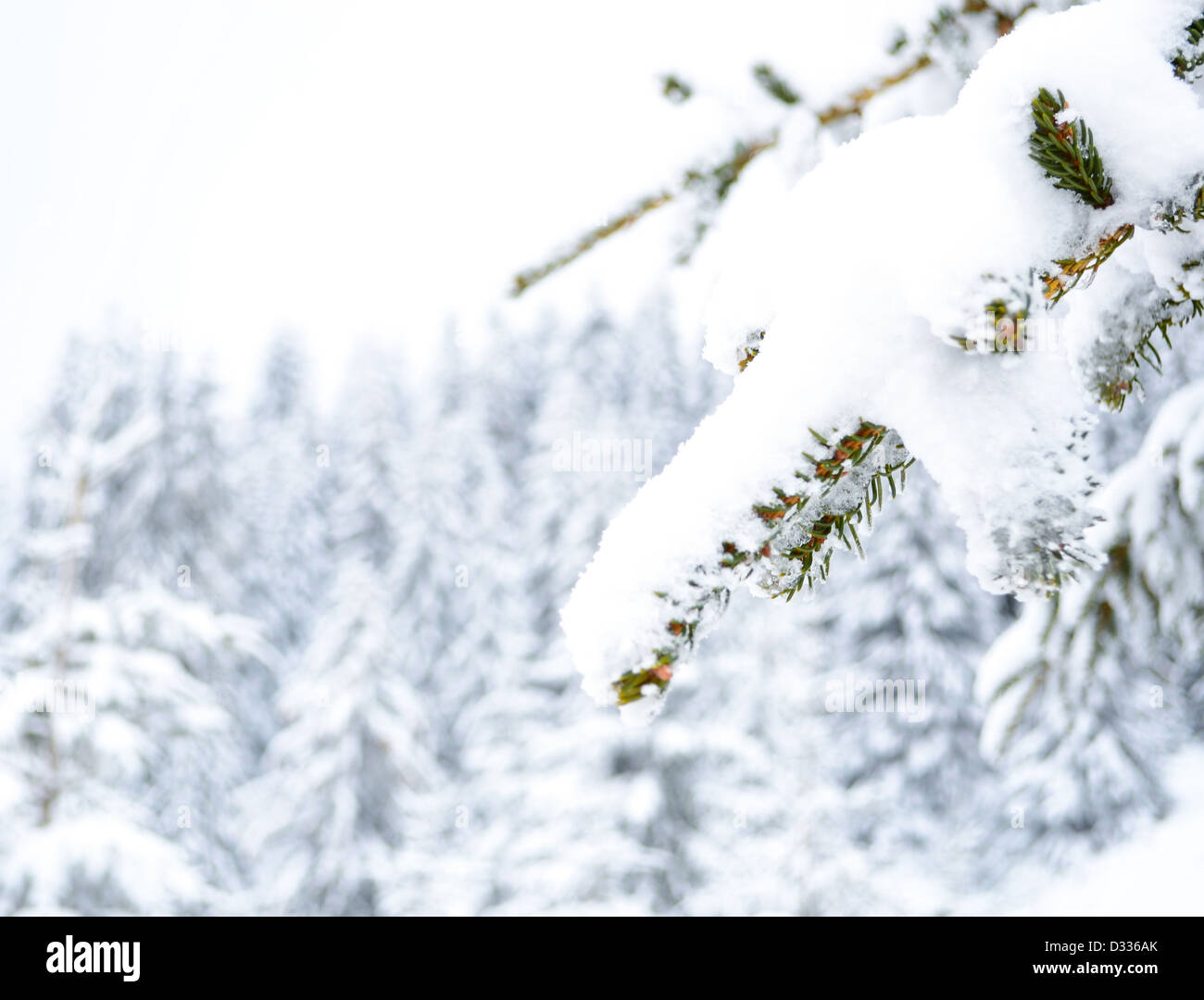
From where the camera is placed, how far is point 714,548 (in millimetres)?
740

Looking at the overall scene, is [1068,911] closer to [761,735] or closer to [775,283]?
[761,735]

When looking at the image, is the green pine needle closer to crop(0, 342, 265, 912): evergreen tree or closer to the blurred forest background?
crop(0, 342, 265, 912): evergreen tree

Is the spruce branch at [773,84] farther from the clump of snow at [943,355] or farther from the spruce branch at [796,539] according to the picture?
the spruce branch at [796,539]

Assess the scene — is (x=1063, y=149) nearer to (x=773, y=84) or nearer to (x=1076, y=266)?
(x=1076, y=266)

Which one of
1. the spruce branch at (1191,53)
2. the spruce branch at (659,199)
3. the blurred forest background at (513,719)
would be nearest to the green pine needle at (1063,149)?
the spruce branch at (1191,53)

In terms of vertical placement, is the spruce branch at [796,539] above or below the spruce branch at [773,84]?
below

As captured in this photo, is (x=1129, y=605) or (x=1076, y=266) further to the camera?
(x=1129, y=605)

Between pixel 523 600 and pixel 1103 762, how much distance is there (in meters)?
12.7

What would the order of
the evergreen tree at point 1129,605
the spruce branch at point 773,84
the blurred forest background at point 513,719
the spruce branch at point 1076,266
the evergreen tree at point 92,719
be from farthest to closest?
the blurred forest background at point 513,719 → the evergreen tree at point 92,719 → the evergreen tree at point 1129,605 → the spruce branch at point 773,84 → the spruce branch at point 1076,266

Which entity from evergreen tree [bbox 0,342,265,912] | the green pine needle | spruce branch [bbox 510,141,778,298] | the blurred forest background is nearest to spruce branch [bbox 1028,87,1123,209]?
the green pine needle

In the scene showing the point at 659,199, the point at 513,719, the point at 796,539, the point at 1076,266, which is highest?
the point at 659,199

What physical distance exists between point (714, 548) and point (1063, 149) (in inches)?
19.3

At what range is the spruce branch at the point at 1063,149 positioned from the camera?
31.0 inches

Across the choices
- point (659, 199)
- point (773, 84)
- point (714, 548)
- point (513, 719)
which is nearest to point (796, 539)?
point (714, 548)
